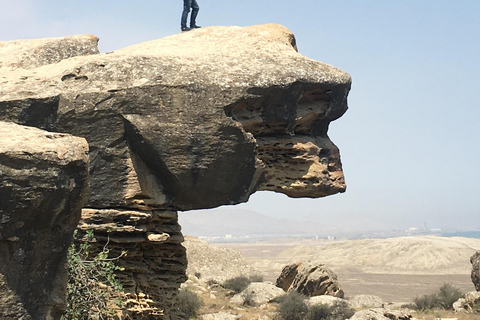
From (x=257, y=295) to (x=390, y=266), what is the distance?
38633mm

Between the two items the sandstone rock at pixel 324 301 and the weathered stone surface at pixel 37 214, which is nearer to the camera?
the weathered stone surface at pixel 37 214

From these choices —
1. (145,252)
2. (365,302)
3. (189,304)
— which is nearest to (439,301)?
(365,302)

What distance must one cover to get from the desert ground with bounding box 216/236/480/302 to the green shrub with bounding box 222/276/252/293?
487 inches

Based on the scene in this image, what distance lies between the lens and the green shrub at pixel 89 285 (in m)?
9.51

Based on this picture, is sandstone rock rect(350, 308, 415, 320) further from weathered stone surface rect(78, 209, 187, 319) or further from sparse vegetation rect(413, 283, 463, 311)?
sparse vegetation rect(413, 283, 463, 311)

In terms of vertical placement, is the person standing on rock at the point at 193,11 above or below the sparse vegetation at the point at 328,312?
above

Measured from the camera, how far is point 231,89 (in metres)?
10.9

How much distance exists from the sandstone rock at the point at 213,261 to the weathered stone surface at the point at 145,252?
1212cm

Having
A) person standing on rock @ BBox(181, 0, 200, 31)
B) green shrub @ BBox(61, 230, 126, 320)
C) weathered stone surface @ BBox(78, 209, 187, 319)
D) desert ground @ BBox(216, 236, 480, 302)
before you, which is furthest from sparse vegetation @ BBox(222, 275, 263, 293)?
desert ground @ BBox(216, 236, 480, 302)

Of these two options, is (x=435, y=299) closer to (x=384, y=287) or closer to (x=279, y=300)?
(x=279, y=300)

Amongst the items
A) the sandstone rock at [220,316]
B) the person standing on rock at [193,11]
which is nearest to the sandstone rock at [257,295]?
the sandstone rock at [220,316]

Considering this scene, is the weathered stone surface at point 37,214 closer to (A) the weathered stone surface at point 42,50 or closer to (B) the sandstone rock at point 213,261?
(A) the weathered stone surface at point 42,50

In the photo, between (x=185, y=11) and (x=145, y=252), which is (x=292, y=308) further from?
(x=185, y=11)

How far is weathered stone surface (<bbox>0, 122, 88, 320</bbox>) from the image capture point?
5.77m
